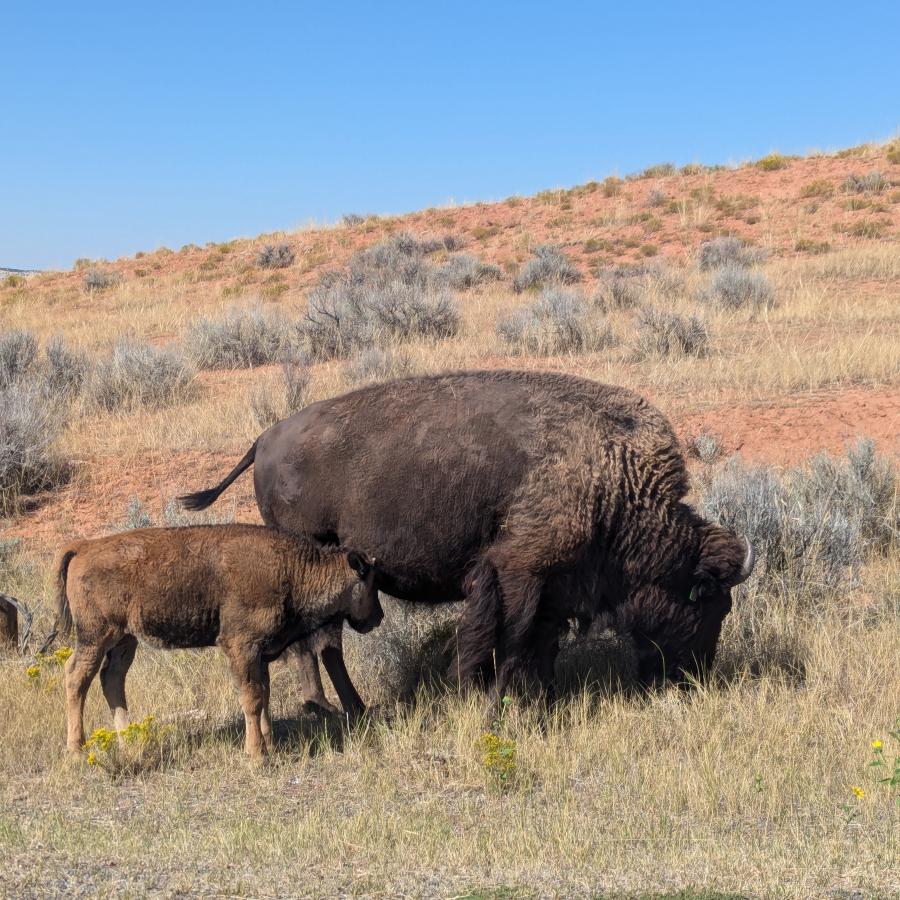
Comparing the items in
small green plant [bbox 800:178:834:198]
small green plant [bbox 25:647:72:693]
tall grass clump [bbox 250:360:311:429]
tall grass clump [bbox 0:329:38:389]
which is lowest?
small green plant [bbox 25:647:72:693]

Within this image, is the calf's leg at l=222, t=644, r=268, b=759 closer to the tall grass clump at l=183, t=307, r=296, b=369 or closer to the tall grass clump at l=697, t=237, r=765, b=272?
the tall grass clump at l=183, t=307, r=296, b=369

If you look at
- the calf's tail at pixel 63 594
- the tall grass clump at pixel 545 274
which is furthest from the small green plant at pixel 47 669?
the tall grass clump at pixel 545 274

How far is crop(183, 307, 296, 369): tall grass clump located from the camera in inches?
678

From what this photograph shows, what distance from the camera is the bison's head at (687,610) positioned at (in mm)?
6141

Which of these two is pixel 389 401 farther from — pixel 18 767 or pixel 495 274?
pixel 495 274

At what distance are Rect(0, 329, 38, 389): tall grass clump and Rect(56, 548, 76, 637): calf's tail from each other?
982 cm

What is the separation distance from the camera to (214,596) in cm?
557

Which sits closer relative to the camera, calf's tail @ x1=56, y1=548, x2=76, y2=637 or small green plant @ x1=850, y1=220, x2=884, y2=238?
calf's tail @ x1=56, y1=548, x2=76, y2=637

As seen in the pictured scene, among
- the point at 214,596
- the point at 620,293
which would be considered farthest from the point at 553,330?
the point at 214,596

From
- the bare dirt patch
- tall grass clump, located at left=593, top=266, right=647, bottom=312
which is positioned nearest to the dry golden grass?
the bare dirt patch

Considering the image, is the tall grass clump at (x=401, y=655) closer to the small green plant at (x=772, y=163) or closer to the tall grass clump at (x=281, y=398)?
the tall grass clump at (x=281, y=398)

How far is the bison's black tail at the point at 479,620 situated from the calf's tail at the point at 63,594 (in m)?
2.08

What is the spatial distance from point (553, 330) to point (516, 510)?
32.2ft

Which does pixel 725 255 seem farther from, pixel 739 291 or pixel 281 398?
pixel 281 398
